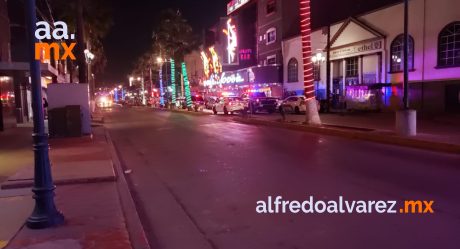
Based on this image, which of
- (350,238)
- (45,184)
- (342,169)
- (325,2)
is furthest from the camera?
(325,2)

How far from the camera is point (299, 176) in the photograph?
992 cm

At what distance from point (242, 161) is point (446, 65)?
1953 centimetres

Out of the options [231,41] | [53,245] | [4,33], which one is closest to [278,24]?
[231,41]

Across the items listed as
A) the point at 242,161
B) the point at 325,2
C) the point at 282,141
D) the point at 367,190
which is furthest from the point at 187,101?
the point at 367,190

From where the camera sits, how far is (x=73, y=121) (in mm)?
18562

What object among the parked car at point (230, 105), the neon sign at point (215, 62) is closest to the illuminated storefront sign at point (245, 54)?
the neon sign at point (215, 62)

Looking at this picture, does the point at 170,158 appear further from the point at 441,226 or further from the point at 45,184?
the point at 441,226

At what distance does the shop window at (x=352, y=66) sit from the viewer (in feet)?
118

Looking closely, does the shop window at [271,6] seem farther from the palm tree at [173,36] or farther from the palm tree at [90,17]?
the palm tree at [90,17]

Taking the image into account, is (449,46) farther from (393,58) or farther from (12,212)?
(12,212)

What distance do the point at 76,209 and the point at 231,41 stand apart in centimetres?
5299

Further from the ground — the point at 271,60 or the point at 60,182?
the point at 271,60

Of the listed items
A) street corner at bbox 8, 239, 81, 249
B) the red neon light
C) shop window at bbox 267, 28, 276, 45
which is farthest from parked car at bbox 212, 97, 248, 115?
street corner at bbox 8, 239, 81, 249

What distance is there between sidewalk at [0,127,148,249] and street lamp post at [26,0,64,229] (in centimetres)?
18
